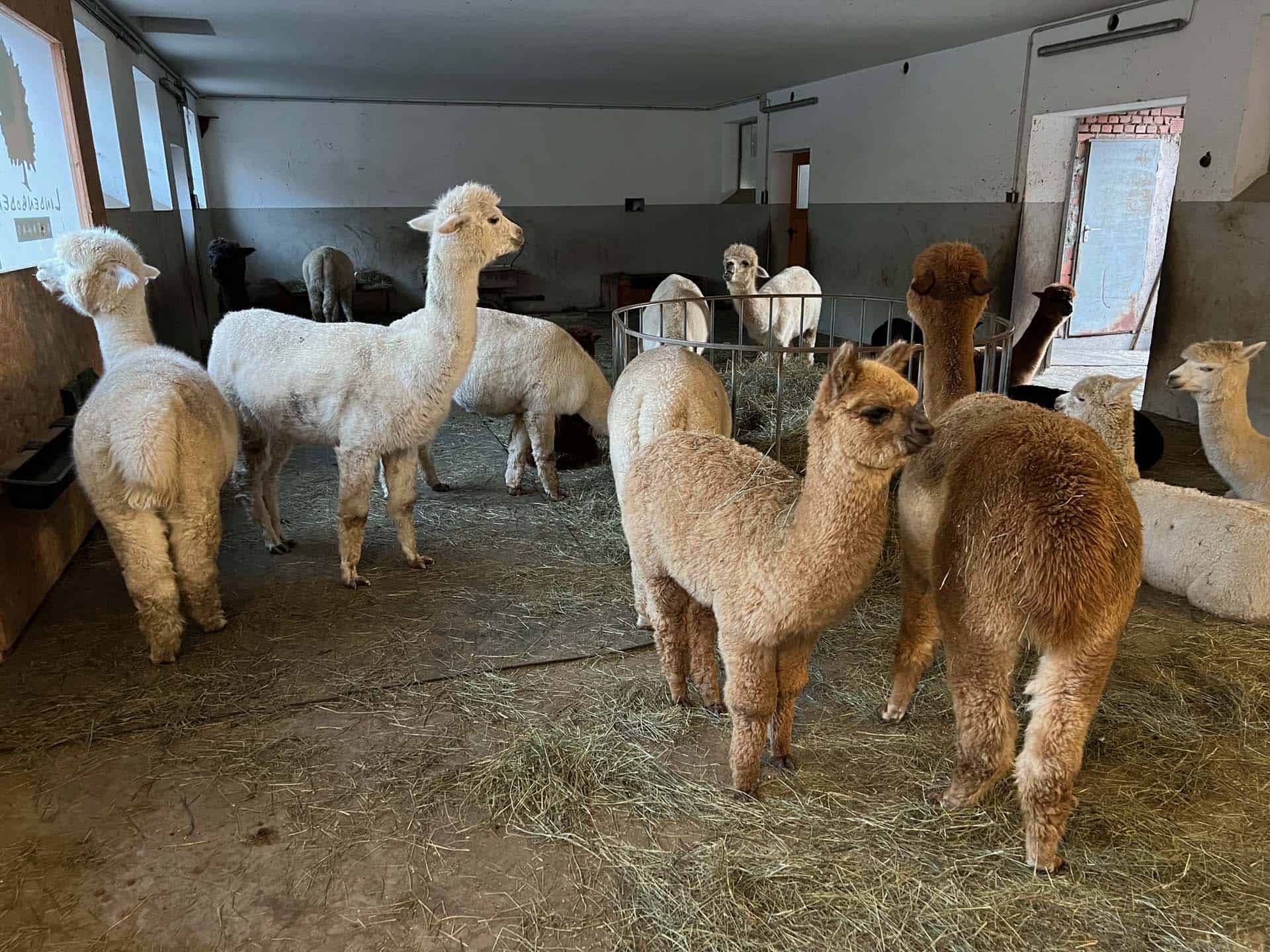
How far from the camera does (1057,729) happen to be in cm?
218

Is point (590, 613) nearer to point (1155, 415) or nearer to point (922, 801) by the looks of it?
point (922, 801)

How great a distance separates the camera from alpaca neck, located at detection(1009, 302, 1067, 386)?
20.3 feet

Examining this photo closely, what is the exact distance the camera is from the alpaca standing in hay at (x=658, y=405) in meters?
3.67

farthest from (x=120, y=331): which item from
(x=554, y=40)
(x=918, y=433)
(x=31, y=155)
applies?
(x=554, y=40)

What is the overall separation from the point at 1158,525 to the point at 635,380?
275cm

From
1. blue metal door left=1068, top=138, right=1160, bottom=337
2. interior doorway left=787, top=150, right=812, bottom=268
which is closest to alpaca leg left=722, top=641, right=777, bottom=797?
blue metal door left=1068, top=138, right=1160, bottom=337

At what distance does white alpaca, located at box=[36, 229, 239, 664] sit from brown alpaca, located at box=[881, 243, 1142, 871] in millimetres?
2964

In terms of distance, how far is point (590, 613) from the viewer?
4.09 m

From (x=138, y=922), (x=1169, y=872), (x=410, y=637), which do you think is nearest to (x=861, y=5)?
(x=410, y=637)

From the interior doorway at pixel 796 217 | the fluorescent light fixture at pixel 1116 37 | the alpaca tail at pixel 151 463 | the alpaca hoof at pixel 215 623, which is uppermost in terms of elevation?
the fluorescent light fixture at pixel 1116 37

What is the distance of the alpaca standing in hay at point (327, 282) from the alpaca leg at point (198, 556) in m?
8.47

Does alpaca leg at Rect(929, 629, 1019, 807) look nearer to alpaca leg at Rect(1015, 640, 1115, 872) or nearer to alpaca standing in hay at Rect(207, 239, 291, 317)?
alpaca leg at Rect(1015, 640, 1115, 872)

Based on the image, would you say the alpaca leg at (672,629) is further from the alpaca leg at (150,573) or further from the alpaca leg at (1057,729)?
the alpaca leg at (150,573)

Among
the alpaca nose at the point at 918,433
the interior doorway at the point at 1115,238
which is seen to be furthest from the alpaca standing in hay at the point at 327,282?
the alpaca nose at the point at 918,433
